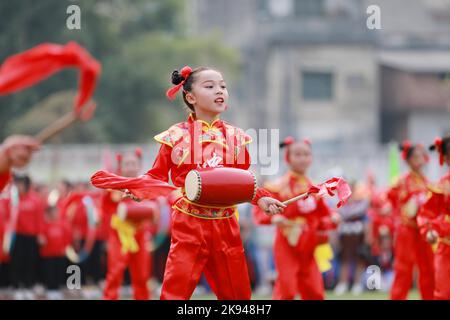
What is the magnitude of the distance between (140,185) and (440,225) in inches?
107

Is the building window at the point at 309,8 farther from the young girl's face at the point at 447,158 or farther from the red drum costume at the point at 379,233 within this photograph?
the young girl's face at the point at 447,158

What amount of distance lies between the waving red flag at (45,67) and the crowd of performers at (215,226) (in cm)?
42

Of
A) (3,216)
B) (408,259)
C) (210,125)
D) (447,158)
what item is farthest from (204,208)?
(3,216)

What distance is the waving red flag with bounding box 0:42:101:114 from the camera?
596 cm

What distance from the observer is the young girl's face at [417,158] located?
11289mm

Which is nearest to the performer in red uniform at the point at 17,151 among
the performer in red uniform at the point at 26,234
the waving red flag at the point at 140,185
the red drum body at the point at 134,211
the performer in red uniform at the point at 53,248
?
the waving red flag at the point at 140,185

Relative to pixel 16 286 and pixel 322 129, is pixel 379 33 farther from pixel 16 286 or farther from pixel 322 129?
pixel 16 286

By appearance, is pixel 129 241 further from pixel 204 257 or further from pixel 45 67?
pixel 45 67

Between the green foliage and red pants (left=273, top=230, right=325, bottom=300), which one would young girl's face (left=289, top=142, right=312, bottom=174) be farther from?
the green foliage

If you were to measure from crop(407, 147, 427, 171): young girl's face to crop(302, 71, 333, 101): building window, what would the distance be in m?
31.7

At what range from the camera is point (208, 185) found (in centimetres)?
709

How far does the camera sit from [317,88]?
141 ft

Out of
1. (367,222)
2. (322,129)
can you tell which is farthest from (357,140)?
(367,222)

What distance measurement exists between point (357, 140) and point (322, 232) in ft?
104
